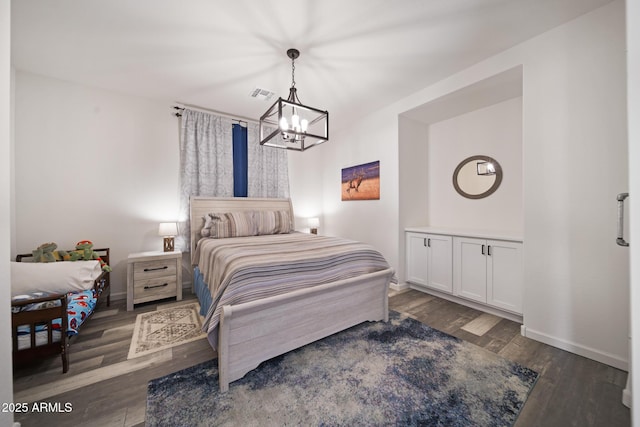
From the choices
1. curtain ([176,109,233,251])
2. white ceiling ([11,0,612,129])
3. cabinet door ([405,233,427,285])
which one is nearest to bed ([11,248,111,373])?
curtain ([176,109,233,251])

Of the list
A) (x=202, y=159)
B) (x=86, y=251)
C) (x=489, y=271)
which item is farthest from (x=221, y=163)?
(x=489, y=271)

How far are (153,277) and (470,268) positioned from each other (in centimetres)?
376

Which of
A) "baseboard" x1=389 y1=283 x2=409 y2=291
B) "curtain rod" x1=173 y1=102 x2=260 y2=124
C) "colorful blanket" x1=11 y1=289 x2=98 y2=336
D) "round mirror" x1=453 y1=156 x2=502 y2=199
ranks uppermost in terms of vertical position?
"curtain rod" x1=173 y1=102 x2=260 y2=124

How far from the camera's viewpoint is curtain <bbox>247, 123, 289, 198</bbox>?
398 centimetres

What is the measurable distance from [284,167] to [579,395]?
4.16 m

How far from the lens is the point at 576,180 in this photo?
6.23ft

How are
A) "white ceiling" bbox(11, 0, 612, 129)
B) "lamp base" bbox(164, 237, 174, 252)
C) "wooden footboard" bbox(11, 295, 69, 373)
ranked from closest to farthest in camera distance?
"wooden footboard" bbox(11, 295, 69, 373) → "white ceiling" bbox(11, 0, 612, 129) → "lamp base" bbox(164, 237, 174, 252)

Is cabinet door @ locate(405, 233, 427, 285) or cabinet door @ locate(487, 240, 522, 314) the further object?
cabinet door @ locate(405, 233, 427, 285)

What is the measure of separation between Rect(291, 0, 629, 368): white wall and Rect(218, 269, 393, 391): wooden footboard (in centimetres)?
138

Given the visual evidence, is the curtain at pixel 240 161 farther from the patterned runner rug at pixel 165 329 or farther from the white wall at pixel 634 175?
the white wall at pixel 634 175

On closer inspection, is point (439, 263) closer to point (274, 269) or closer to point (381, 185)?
point (381, 185)

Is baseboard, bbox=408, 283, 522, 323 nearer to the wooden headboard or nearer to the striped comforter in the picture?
the striped comforter

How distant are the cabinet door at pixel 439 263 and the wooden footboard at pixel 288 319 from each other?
1.10 meters

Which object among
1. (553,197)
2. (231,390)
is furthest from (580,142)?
(231,390)
